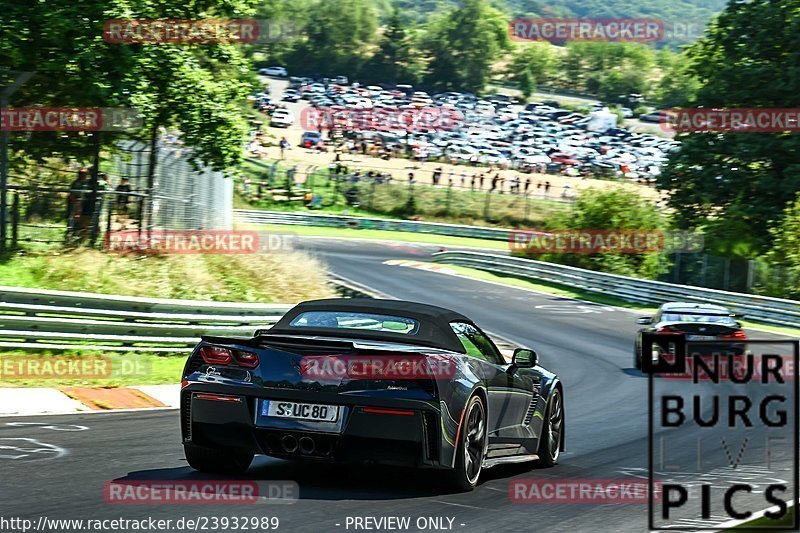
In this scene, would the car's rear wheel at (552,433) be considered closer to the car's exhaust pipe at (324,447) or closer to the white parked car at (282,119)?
the car's exhaust pipe at (324,447)

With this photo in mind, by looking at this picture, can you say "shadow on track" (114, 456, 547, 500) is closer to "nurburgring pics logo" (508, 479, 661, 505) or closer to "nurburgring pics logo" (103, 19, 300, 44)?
"nurburgring pics logo" (508, 479, 661, 505)

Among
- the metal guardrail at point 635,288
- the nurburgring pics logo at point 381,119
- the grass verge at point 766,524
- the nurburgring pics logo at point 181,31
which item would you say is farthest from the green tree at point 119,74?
the nurburgring pics logo at point 381,119

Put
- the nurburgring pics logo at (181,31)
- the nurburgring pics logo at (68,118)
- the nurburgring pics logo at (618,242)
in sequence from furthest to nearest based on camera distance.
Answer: the nurburgring pics logo at (618,242), the nurburgring pics logo at (68,118), the nurburgring pics logo at (181,31)

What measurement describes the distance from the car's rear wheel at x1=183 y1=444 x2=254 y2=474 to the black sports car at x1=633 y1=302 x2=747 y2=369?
1182cm

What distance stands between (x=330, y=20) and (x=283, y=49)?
929 cm

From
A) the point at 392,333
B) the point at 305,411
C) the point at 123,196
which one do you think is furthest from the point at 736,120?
the point at 305,411

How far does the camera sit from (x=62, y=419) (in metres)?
10.6

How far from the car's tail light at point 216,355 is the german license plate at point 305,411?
48cm

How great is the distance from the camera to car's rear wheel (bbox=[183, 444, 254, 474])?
24.8 ft

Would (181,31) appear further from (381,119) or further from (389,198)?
(381,119)

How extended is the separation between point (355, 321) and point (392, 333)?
55cm

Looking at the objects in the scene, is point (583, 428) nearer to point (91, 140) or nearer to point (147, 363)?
point (147, 363)

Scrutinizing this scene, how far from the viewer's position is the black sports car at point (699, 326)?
18500 millimetres

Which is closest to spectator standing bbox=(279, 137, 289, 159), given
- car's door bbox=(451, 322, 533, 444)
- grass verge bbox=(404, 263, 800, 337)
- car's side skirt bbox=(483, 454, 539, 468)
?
grass verge bbox=(404, 263, 800, 337)
